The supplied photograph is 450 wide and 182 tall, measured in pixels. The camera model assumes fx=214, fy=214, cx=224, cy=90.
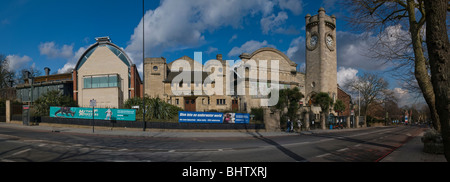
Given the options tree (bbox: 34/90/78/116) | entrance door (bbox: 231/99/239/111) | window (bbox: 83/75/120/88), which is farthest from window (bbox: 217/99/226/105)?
tree (bbox: 34/90/78/116)

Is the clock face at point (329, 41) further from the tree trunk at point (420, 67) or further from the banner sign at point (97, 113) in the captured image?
the banner sign at point (97, 113)

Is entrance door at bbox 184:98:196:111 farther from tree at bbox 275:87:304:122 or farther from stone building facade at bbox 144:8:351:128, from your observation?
tree at bbox 275:87:304:122

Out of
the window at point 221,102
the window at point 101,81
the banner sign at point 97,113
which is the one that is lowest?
the banner sign at point 97,113

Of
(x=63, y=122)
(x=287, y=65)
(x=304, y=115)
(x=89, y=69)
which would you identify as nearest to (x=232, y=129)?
(x=304, y=115)

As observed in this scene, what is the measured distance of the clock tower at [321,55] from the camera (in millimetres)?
43513

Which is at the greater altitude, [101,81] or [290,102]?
[101,81]

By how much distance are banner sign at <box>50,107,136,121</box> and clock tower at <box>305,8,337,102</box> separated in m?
35.7

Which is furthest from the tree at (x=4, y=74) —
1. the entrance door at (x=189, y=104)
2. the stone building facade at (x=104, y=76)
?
the entrance door at (x=189, y=104)

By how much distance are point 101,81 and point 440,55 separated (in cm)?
4234

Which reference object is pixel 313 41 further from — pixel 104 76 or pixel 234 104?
pixel 104 76

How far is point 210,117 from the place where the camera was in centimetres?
2158

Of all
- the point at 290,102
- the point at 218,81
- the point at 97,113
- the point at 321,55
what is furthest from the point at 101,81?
the point at 321,55

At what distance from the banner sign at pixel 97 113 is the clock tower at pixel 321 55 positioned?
35.7 m

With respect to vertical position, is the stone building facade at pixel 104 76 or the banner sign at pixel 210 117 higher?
the stone building facade at pixel 104 76
